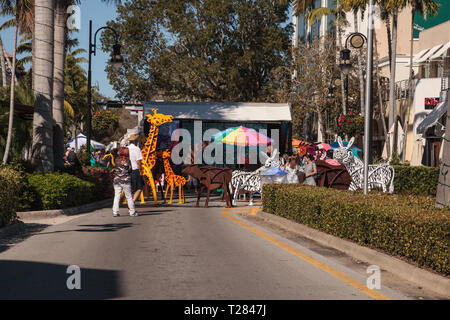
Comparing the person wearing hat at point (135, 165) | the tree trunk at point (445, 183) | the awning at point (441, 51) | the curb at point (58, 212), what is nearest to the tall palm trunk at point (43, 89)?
the curb at point (58, 212)

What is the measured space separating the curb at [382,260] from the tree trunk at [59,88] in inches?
411

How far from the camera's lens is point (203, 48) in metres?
47.2

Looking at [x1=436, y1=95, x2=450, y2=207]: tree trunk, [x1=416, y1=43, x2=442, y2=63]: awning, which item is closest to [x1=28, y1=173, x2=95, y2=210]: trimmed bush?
[x1=436, y1=95, x2=450, y2=207]: tree trunk

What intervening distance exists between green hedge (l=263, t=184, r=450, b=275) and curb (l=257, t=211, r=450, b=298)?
16 cm

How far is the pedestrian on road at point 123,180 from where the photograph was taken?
1699cm

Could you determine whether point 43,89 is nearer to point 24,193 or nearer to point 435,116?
point 24,193

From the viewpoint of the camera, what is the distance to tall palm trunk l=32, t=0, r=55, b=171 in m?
19.9

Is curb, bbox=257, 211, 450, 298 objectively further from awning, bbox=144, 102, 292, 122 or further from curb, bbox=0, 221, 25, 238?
awning, bbox=144, 102, 292, 122

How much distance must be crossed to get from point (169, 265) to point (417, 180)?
67.0ft

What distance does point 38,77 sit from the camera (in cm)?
1997

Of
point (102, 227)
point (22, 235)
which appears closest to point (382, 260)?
point (102, 227)

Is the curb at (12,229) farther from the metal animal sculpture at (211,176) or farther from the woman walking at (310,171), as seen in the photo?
the woman walking at (310,171)

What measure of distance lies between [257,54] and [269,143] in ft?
68.8
